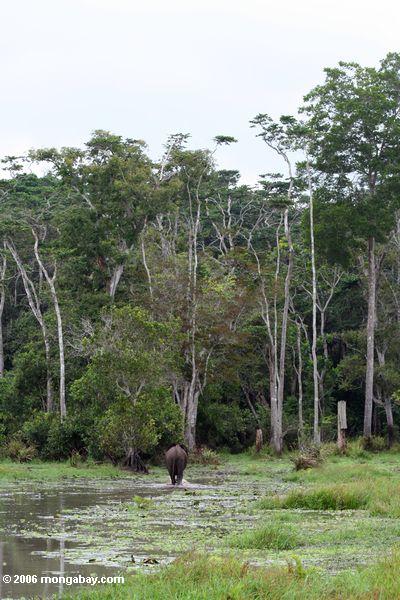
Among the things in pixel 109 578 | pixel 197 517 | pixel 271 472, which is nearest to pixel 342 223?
pixel 271 472

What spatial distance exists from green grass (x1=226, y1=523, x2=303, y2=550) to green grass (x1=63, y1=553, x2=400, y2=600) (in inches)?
107

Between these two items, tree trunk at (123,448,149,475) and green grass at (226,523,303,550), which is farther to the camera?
tree trunk at (123,448,149,475)

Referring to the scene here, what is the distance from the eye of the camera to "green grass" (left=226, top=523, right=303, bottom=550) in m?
12.6

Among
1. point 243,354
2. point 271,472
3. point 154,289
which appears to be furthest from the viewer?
point 243,354

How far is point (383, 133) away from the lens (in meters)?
42.1

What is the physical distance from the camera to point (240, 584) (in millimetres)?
8703

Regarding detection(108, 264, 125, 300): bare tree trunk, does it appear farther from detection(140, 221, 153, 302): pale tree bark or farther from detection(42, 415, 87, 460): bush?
detection(42, 415, 87, 460): bush

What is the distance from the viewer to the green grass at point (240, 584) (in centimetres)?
862

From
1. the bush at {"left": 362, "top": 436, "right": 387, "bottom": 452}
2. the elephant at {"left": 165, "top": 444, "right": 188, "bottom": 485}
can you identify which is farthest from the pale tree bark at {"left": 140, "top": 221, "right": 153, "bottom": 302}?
the elephant at {"left": 165, "top": 444, "right": 188, "bottom": 485}

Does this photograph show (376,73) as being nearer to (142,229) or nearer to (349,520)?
(142,229)

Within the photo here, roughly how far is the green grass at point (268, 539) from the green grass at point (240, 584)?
2718mm

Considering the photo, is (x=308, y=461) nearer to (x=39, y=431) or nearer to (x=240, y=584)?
(x=39, y=431)

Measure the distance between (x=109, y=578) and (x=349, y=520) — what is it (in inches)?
259

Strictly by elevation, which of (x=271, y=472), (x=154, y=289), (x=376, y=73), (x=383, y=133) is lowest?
(x=271, y=472)
